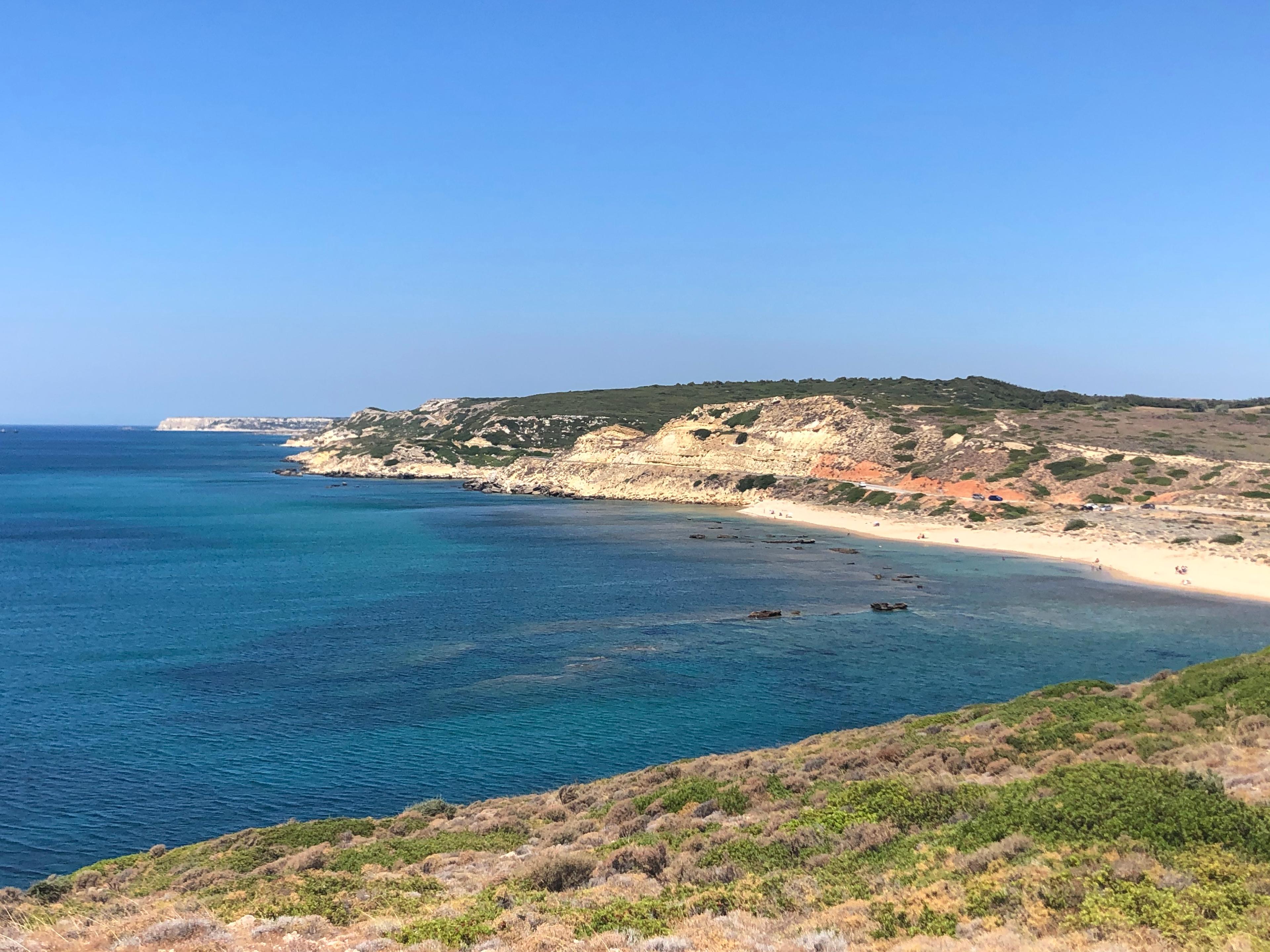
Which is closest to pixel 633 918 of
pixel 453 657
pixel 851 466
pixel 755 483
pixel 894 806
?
pixel 894 806

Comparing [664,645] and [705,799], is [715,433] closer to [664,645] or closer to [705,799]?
[664,645]

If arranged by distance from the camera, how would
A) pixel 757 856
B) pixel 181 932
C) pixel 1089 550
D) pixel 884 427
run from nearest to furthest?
pixel 181 932 → pixel 757 856 → pixel 1089 550 → pixel 884 427

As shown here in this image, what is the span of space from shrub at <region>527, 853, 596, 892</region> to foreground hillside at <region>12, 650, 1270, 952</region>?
0.05 m

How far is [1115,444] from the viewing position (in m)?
113

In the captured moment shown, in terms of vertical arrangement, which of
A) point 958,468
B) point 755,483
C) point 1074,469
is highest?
point 1074,469

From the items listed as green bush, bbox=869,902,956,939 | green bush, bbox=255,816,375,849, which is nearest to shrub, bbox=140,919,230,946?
green bush, bbox=255,816,375,849

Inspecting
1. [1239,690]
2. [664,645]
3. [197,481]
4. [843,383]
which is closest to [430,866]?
[1239,690]

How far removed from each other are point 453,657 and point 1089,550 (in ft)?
194

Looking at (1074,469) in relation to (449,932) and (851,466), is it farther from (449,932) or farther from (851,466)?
(449,932)

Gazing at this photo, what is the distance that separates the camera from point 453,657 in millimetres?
44188

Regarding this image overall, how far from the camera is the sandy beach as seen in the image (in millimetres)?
62875

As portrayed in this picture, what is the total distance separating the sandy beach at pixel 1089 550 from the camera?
2475 inches

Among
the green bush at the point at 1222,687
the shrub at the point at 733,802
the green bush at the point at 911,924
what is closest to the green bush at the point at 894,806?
the shrub at the point at 733,802

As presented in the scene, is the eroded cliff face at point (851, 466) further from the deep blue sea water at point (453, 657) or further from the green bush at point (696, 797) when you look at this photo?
the green bush at point (696, 797)
